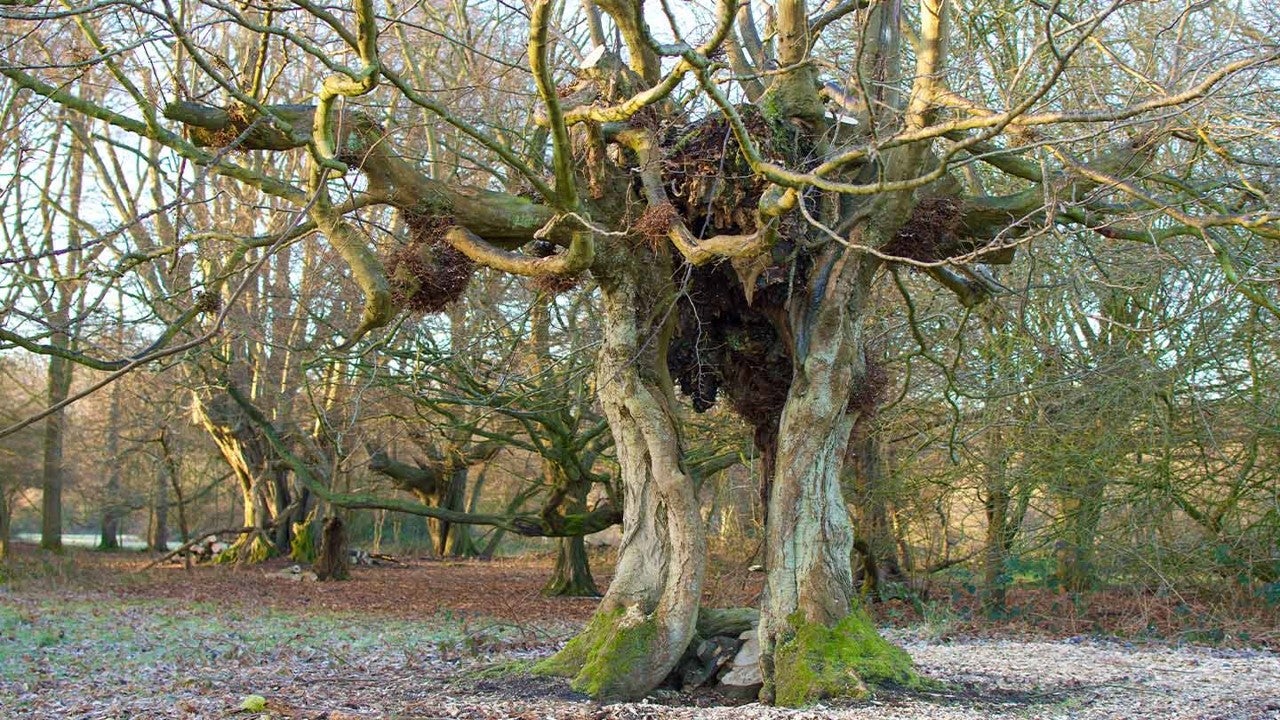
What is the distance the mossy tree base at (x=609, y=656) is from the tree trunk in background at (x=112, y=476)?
15347 mm

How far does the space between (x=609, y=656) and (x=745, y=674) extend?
0.92 metres

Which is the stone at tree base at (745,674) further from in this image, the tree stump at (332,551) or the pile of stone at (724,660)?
the tree stump at (332,551)

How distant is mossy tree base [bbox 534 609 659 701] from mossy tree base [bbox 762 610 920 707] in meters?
0.79

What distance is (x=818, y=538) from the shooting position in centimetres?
606

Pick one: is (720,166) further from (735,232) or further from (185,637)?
(185,637)

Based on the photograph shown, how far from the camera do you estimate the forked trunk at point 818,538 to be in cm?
569

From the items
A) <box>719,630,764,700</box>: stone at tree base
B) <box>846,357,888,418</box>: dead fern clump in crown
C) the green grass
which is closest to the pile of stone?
<box>719,630,764,700</box>: stone at tree base

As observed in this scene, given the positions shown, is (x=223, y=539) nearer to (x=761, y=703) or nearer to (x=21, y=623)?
(x=21, y=623)

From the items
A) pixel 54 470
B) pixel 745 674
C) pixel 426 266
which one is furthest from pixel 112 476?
pixel 745 674

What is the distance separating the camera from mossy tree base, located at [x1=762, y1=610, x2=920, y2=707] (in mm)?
5523

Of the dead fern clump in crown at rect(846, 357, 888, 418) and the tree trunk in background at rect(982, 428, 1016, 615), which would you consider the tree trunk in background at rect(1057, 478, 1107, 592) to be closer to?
the tree trunk in background at rect(982, 428, 1016, 615)

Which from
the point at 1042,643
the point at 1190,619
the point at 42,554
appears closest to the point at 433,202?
the point at 1042,643

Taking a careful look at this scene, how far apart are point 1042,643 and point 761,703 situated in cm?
518

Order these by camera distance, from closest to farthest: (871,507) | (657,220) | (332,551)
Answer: (657,220) → (871,507) → (332,551)
